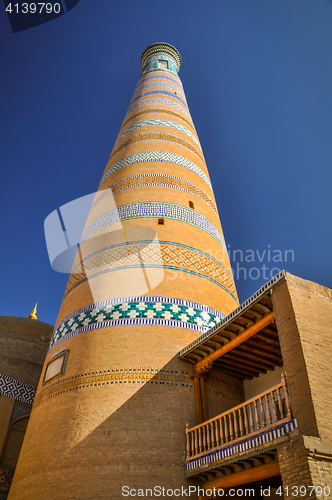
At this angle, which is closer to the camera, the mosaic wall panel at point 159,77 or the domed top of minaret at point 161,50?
the mosaic wall panel at point 159,77

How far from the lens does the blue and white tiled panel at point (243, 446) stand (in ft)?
10.1

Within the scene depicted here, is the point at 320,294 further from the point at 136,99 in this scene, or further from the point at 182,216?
the point at 136,99

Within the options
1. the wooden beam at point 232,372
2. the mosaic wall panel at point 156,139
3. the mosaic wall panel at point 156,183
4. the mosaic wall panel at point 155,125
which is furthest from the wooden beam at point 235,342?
the mosaic wall panel at point 155,125

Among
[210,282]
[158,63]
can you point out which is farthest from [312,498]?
[158,63]

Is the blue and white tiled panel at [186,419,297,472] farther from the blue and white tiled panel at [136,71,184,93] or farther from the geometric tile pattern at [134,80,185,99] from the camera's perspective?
the blue and white tiled panel at [136,71,184,93]

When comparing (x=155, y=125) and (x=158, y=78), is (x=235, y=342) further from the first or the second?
(x=158, y=78)

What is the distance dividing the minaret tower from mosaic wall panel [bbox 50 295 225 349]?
16mm

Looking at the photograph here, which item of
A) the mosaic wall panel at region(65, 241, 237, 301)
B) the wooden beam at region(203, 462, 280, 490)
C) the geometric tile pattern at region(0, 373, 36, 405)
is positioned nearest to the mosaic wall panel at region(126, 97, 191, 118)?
the mosaic wall panel at region(65, 241, 237, 301)

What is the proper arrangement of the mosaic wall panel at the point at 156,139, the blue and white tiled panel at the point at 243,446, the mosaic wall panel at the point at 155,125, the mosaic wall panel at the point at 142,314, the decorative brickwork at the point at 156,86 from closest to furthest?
1. the blue and white tiled panel at the point at 243,446
2. the mosaic wall panel at the point at 142,314
3. the mosaic wall panel at the point at 156,139
4. the mosaic wall panel at the point at 155,125
5. the decorative brickwork at the point at 156,86

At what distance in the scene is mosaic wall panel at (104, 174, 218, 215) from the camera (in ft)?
23.6

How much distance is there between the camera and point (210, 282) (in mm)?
6016

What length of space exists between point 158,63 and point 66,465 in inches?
488

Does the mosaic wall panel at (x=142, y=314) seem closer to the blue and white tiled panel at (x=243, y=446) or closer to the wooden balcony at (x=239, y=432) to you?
the wooden balcony at (x=239, y=432)

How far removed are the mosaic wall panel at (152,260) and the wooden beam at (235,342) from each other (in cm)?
156
